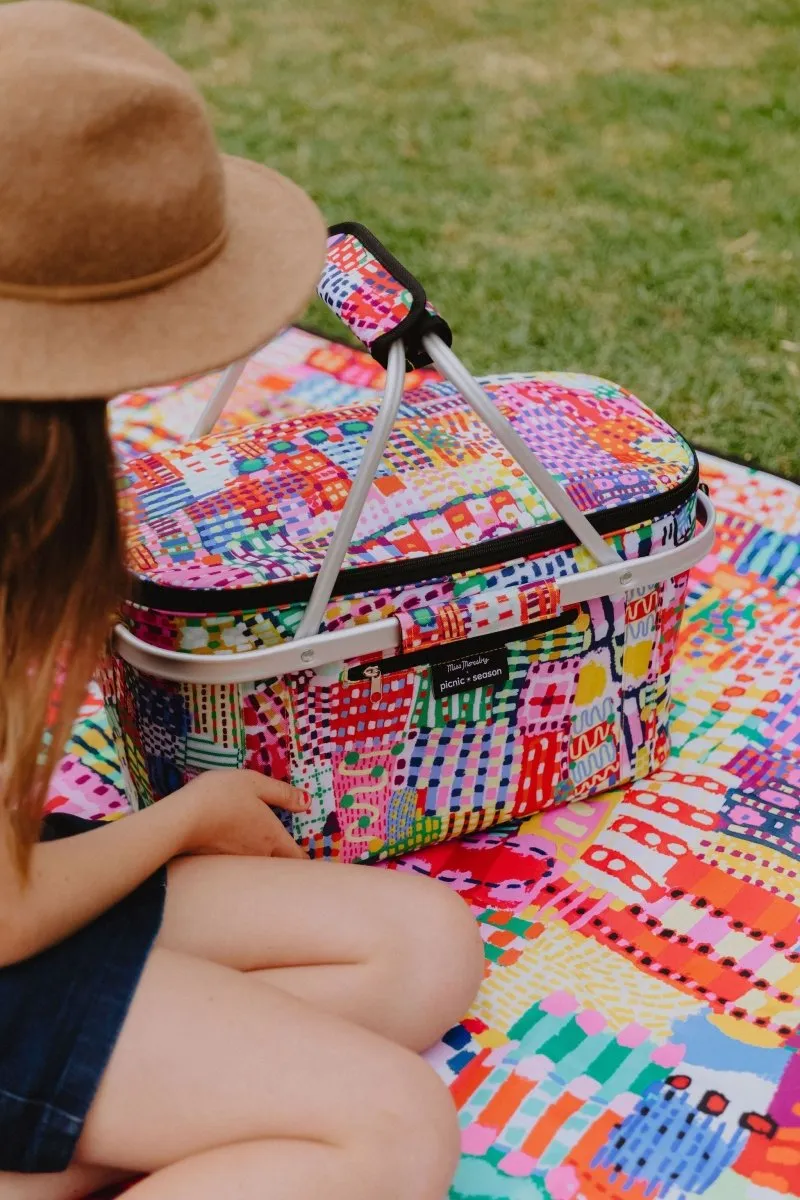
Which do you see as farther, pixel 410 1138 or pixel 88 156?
pixel 410 1138

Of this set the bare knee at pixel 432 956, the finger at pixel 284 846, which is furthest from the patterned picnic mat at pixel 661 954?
the finger at pixel 284 846

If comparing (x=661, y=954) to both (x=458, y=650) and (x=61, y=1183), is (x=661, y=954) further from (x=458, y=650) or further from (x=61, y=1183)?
(x=61, y=1183)

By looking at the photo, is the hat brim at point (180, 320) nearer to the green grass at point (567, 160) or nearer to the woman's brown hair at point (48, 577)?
the woman's brown hair at point (48, 577)

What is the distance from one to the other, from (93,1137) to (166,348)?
0.59m

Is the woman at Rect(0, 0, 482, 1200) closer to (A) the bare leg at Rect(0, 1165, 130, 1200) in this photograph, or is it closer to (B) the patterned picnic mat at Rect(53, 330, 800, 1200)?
(A) the bare leg at Rect(0, 1165, 130, 1200)

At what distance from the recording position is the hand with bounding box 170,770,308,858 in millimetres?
1116

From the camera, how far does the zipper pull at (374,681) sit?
1.21 m

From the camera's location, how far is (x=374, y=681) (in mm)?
1224

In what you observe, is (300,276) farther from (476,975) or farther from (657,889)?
(657,889)

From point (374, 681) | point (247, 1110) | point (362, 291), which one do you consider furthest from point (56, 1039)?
point (362, 291)

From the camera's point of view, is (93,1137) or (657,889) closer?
(93,1137)

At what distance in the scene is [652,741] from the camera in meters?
1.45

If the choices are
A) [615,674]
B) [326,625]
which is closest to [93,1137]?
[326,625]

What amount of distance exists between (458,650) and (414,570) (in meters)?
0.10
